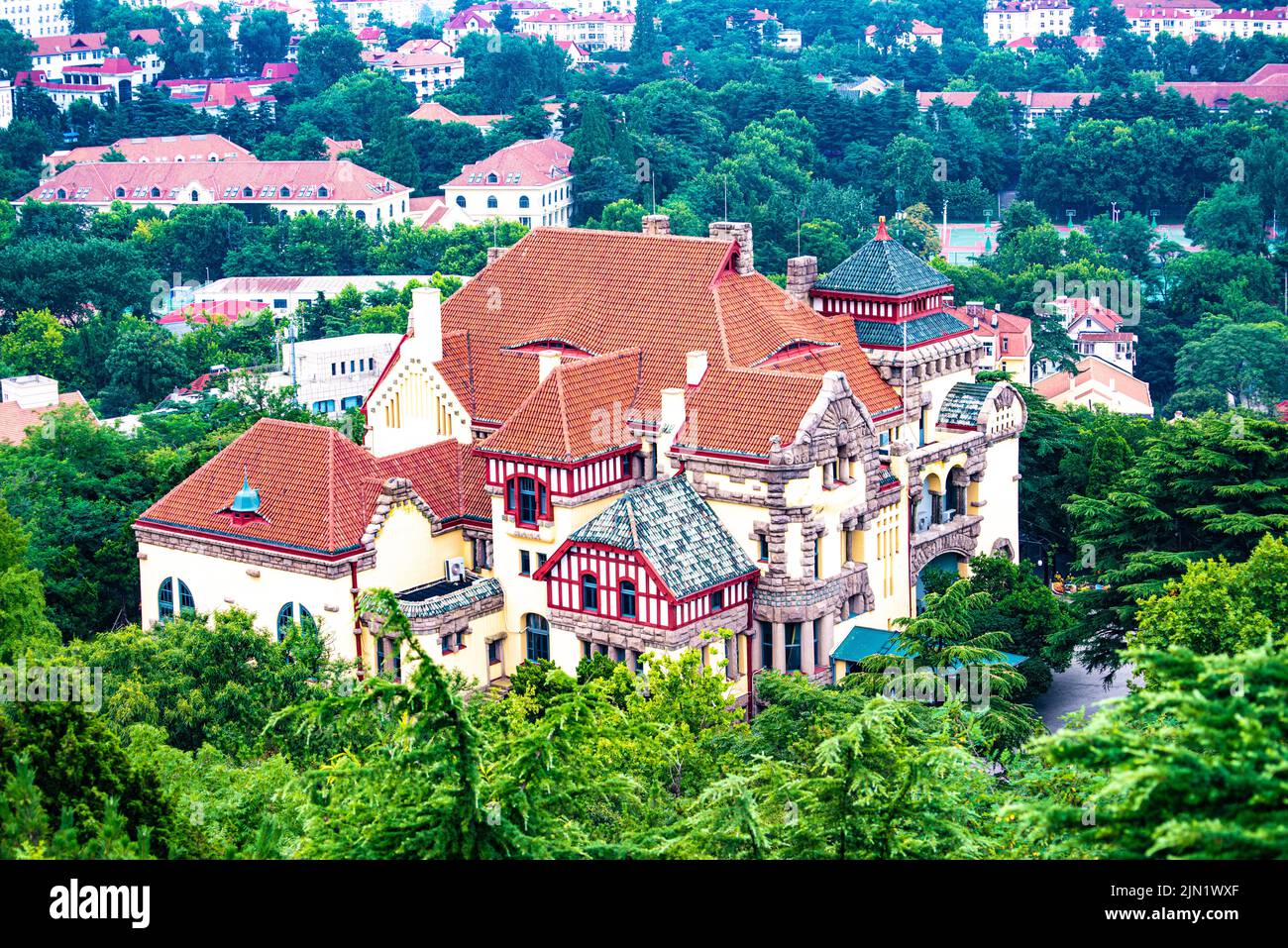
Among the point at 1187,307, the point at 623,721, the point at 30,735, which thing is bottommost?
the point at 1187,307

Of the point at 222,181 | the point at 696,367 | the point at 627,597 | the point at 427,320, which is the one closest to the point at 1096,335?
the point at 427,320

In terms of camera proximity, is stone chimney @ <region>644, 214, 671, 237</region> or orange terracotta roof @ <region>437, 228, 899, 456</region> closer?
orange terracotta roof @ <region>437, 228, 899, 456</region>

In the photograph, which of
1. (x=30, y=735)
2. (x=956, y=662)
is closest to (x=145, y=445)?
(x=956, y=662)

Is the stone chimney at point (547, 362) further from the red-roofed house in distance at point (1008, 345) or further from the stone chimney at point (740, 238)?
the red-roofed house in distance at point (1008, 345)

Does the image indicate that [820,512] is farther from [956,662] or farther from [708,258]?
[708,258]

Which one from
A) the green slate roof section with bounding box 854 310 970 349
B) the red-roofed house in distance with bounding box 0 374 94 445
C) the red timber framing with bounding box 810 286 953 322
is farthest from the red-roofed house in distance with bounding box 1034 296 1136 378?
the red timber framing with bounding box 810 286 953 322

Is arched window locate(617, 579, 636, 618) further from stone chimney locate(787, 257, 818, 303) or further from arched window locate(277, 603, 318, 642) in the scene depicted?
stone chimney locate(787, 257, 818, 303)

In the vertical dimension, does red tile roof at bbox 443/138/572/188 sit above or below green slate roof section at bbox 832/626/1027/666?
above
